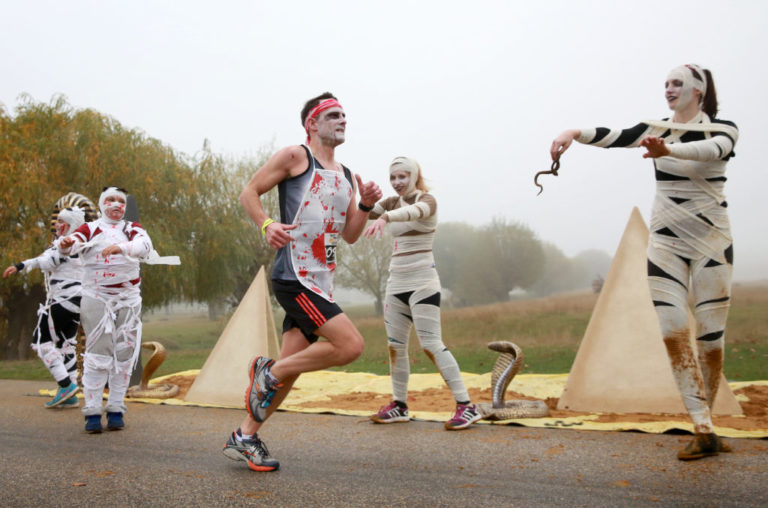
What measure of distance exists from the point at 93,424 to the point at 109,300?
3.30 feet

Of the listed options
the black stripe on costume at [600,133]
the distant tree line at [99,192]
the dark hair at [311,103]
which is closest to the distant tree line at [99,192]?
the distant tree line at [99,192]

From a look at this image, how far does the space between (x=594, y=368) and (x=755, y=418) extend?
1.22m

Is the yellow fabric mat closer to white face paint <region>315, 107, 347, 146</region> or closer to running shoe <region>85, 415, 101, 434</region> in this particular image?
running shoe <region>85, 415, 101, 434</region>

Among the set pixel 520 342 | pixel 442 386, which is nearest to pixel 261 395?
pixel 442 386

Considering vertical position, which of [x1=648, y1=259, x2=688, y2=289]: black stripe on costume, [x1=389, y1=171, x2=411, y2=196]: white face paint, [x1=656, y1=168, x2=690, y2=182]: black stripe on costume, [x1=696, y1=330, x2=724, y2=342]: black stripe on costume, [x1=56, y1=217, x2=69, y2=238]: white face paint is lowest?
[x1=696, y1=330, x2=724, y2=342]: black stripe on costume

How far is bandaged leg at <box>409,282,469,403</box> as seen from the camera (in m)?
4.84

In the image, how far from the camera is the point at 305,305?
3.42m

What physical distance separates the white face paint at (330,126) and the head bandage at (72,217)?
358cm

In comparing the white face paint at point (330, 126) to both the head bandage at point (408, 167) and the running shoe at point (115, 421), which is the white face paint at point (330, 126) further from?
the running shoe at point (115, 421)

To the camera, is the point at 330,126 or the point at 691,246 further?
the point at 330,126

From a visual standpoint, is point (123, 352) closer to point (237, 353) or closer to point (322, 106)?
point (237, 353)

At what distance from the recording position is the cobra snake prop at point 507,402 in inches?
196

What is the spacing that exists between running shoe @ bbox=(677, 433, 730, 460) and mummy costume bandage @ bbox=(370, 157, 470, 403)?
5.57 feet

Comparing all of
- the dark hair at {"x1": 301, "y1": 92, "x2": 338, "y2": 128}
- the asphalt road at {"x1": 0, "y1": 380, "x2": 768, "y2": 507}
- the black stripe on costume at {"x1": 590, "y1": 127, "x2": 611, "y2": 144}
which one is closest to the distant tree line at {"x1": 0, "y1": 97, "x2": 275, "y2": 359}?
the asphalt road at {"x1": 0, "y1": 380, "x2": 768, "y2": 507}
